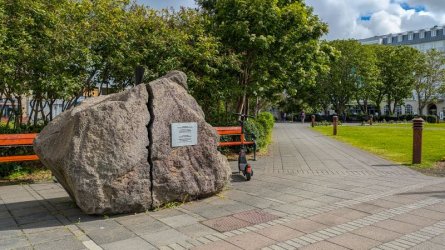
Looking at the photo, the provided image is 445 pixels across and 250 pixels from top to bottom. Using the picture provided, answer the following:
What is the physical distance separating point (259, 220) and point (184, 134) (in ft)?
5.86

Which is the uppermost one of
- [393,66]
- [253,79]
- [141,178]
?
[393,66]

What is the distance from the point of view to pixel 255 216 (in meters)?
5.52

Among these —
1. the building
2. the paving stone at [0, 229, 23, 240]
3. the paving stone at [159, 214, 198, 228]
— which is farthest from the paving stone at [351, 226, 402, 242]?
the building

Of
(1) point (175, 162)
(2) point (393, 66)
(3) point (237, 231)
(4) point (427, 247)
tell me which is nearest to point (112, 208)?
(1) point (175, 162)

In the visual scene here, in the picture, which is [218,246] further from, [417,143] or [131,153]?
[417,143]

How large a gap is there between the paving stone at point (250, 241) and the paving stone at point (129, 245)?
94 cm

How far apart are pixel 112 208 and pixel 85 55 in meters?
5.16

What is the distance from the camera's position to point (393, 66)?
2351 inches

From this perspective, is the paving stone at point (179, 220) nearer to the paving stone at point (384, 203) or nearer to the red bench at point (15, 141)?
the paving stone at point (384, 203)


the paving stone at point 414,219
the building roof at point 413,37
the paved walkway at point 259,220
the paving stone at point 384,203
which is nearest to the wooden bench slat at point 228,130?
the paved walkway at point 259,220

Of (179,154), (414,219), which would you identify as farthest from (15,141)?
(414,219)

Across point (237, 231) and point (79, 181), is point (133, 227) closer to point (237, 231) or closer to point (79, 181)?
point (79, 181)

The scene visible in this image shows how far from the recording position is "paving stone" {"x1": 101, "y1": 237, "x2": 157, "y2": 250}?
4.31 meters

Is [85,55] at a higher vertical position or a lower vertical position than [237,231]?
higher
